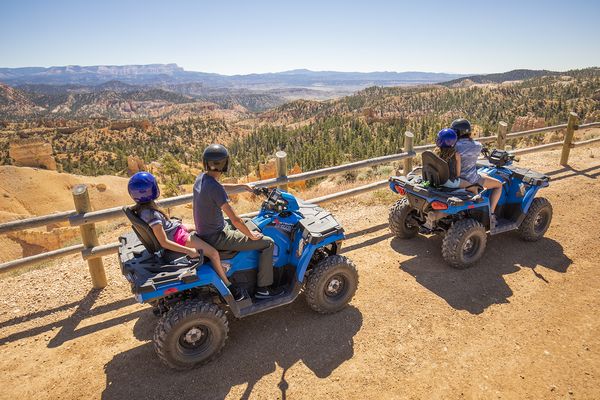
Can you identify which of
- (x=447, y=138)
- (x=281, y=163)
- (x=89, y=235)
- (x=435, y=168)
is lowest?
(x=89, y=235)

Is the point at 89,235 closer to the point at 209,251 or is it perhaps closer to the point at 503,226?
the point at 209,251

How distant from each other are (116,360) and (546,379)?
170 inches

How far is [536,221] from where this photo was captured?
6223 mm

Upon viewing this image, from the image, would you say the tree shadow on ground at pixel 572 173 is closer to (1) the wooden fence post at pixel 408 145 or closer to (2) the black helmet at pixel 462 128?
(1) the wooden fence post at pixel 408 145

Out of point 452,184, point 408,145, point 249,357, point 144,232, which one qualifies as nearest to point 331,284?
point 249,357

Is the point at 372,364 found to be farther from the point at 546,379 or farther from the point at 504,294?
the point at 504,294

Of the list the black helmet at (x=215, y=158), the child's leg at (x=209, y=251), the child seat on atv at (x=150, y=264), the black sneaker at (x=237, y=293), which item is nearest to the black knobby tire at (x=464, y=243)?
the black sneaker at (x=237, y=293)

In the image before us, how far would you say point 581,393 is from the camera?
3.38 m

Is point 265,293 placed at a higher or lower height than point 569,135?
lower

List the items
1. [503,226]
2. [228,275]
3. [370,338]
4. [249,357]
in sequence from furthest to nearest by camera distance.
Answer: [503,226], [370,338], [228,275], [249,357]

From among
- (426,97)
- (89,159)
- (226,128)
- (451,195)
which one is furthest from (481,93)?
(451,195)

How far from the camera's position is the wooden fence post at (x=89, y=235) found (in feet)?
16.4

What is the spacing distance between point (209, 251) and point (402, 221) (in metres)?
3.73

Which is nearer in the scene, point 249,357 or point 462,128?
point 249,357
